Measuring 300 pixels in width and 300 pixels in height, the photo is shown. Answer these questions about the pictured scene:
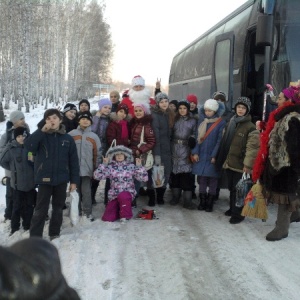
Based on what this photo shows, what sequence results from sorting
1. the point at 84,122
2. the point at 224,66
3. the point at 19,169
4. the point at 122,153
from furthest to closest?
the point at 224,66 < the point at 122,153 < the point at 84,122 < the point at 19,169

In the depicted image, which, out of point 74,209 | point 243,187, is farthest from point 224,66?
point 74,209

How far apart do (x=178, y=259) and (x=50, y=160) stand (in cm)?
185

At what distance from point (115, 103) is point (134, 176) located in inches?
78.0

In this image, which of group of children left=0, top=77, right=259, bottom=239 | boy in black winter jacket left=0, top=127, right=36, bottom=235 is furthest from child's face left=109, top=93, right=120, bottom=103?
boy in black winter jacket left=0, top=127, right=36, bottom=235

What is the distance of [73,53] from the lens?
33.0 m

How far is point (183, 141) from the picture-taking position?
6195mm

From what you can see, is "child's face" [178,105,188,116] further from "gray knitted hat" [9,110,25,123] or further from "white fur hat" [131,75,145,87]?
"gray knitted hat" [9,110,25,123]

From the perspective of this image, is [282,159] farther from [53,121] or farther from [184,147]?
[53,121]

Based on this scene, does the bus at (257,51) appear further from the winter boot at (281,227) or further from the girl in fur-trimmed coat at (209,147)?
the winter boot at (281,227)

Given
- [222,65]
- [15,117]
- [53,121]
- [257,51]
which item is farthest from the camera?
[222,65]

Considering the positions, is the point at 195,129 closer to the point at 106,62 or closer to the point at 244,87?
the point at 244,87

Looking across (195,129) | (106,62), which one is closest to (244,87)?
(195,129)

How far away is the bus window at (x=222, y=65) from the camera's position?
6.99 meters

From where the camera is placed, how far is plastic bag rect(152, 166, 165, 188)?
602 cm
